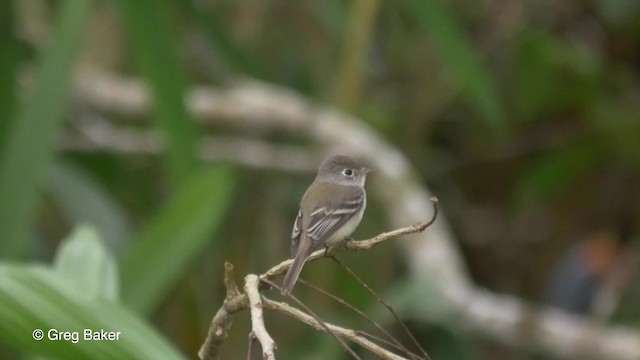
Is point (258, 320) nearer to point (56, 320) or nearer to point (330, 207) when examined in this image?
point (56, 320)

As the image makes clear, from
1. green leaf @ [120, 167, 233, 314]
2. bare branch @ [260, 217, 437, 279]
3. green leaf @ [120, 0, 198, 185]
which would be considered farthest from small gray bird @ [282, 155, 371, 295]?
green leaf @ [120, 0, 198, 185]

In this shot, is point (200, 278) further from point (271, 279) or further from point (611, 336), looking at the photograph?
point (271, 279)

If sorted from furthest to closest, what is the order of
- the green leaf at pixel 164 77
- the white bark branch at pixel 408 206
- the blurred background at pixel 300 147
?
the white bark branch at pixel 408 206
the green leaf at pixel 164 77
the blurred background at pixel 300 147

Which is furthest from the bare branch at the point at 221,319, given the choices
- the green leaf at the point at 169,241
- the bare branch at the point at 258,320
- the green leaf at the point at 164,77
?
the green leaf at the point at 164,77

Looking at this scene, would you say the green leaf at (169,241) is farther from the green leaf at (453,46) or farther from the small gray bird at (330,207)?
the green leaf at (453,46)

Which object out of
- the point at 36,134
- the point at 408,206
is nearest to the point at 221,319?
the point at 36,134

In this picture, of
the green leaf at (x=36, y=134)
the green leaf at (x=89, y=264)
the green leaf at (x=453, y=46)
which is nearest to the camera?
the green leaf at (x=89, y=264)
